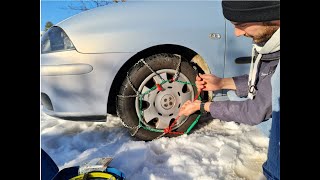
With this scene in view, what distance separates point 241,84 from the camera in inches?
49.1

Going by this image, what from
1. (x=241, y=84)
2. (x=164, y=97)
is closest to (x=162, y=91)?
(x=164, y=97)

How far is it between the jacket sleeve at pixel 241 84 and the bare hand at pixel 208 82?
0.19ft

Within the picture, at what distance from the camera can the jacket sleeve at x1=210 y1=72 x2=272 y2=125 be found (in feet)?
3.65

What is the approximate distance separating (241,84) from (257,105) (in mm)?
137

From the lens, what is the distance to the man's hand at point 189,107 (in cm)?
125

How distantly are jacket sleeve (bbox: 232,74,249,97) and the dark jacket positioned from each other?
0.22ft

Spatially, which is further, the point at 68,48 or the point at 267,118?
the point at 68,48

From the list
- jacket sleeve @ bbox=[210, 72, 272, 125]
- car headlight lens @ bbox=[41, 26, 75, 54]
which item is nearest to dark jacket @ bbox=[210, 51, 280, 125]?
jacket sleeve @ bbox=[210, 72, 272, 125]

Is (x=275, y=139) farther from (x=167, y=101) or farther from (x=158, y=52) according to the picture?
(x=158, y=52)
